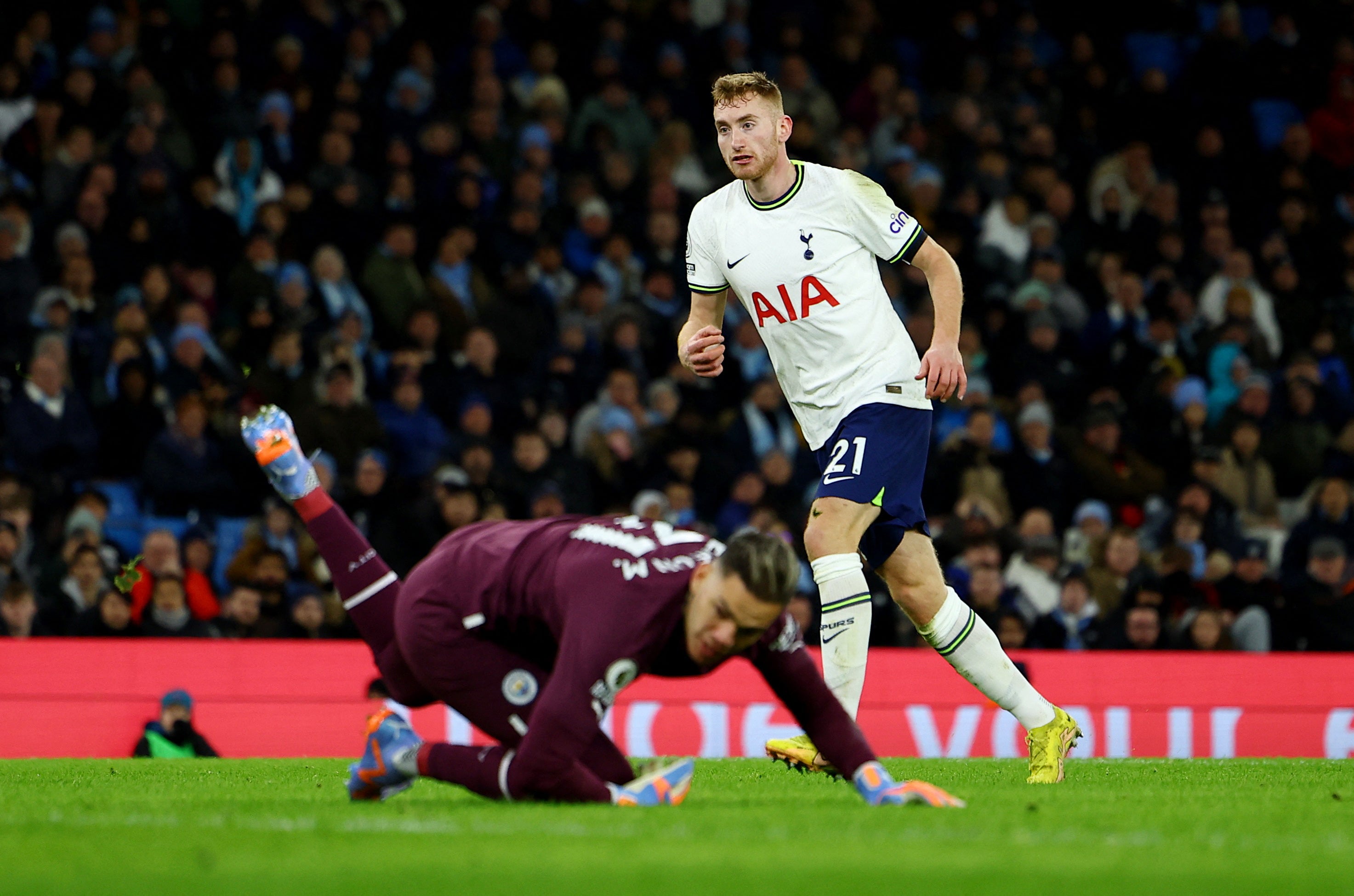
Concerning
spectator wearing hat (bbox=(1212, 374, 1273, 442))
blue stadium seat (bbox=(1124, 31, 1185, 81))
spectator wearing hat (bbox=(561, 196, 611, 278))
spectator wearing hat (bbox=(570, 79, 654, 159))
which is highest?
blue stadium seat (bbox=(1124, 31, 1185, 81))

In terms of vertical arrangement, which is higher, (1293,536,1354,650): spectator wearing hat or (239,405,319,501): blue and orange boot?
(239,405,319,501): blue and orange boot

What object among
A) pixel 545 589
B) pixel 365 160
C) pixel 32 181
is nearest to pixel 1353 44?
pixel 365 160

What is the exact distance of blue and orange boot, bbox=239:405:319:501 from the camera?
21.7ft

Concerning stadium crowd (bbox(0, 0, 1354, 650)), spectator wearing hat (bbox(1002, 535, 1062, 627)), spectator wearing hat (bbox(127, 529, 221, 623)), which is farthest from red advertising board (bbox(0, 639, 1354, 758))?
spectator wearing hat (bbox(1002, 535, 1062, 627))

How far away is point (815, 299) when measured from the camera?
26.6 ft

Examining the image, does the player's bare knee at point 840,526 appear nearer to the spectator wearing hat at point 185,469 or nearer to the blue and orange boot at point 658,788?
the blue and orange boot at point 658,788

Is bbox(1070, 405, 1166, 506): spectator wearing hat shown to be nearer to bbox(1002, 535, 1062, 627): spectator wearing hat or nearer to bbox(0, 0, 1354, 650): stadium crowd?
bbox(0, 0, 1354, 650): stadium crowd

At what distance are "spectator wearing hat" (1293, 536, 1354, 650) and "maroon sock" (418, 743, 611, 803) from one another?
9830 millimetres

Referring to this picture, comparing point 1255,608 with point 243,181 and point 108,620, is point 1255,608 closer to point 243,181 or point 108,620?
point 108,620

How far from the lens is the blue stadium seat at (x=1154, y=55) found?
21.4 meters

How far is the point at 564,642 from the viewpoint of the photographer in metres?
5.58

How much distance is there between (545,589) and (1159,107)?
16.4m

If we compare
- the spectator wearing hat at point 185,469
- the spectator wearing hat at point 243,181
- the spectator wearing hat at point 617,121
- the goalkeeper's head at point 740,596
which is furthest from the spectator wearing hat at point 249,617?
the goalkeeper's head at point 740,596

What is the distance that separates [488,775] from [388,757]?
1.18ft
